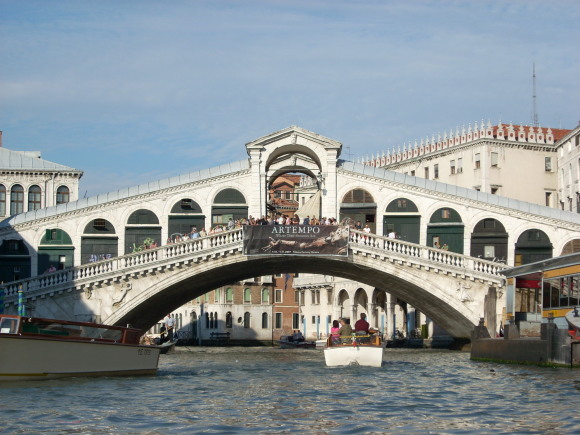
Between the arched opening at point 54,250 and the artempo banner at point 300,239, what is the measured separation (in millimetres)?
8857

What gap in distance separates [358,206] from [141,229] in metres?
9.79

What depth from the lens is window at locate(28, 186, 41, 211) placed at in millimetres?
55812

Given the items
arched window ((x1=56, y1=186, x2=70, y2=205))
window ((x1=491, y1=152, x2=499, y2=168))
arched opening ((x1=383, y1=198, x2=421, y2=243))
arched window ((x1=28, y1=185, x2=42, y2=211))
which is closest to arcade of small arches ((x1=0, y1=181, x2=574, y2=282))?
arched opening ((x1=383, y1=198, x2=421, y2=243))

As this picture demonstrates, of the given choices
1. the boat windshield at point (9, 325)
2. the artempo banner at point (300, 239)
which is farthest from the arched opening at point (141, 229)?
the boat windshield at point (9, 325)

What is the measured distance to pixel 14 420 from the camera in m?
20.4

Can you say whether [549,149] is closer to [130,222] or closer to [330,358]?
[130,222]

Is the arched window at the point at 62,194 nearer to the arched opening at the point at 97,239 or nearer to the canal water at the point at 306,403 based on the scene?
the arched opening at the point at 97,239

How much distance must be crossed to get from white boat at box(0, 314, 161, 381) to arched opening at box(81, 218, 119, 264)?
17.9 m

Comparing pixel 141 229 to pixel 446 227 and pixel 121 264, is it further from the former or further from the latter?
pixel 446 227

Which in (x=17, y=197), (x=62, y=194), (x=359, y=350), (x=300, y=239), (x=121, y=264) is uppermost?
(x=62, y=194)

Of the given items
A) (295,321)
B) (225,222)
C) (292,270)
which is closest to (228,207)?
(225,222)

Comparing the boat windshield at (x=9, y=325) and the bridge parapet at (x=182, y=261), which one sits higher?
the bridge parapet at (x=182, y=261)

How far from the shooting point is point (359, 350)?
33.2m

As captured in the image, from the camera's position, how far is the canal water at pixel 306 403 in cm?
1984
